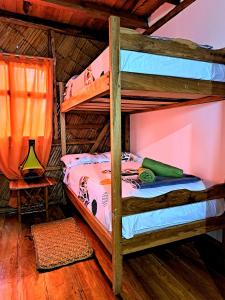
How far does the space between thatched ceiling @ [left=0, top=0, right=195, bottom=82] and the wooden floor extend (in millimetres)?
2599

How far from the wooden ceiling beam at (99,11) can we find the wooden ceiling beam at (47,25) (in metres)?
0.52

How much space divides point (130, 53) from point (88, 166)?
5.80ft

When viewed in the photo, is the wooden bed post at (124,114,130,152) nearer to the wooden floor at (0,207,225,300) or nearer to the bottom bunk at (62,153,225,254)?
the bottom bunk at (62,153,225,254)

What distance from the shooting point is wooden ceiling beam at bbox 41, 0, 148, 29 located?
2.59 m

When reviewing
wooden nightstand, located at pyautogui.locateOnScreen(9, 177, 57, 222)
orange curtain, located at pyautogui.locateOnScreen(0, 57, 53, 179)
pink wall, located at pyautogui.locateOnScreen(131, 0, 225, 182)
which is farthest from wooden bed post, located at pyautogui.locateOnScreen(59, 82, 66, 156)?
pink wall, located at pyautogui.locateOnScreen(131, 0, 225, 182)

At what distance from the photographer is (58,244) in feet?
7.02

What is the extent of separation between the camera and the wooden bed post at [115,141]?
135cm

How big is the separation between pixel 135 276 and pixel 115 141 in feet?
3.64

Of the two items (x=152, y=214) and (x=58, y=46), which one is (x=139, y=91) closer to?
(x=152, y=214)

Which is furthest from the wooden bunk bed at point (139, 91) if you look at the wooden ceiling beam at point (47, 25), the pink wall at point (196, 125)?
the wooden ceiling beam at point (47, 25)

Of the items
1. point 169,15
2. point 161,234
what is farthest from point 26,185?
point 169,15

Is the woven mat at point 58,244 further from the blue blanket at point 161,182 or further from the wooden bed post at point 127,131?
the wooden bed post at point 127,131

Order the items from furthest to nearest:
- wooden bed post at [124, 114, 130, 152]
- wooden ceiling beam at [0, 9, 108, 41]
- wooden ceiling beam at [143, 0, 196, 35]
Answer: wooden bed post at [124, 114, 130, 152], wooden ceiling beam at [0, 9, 108, 41], wooden ceiling beam at [143, 0, 196, 35]

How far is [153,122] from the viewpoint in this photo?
305cm
